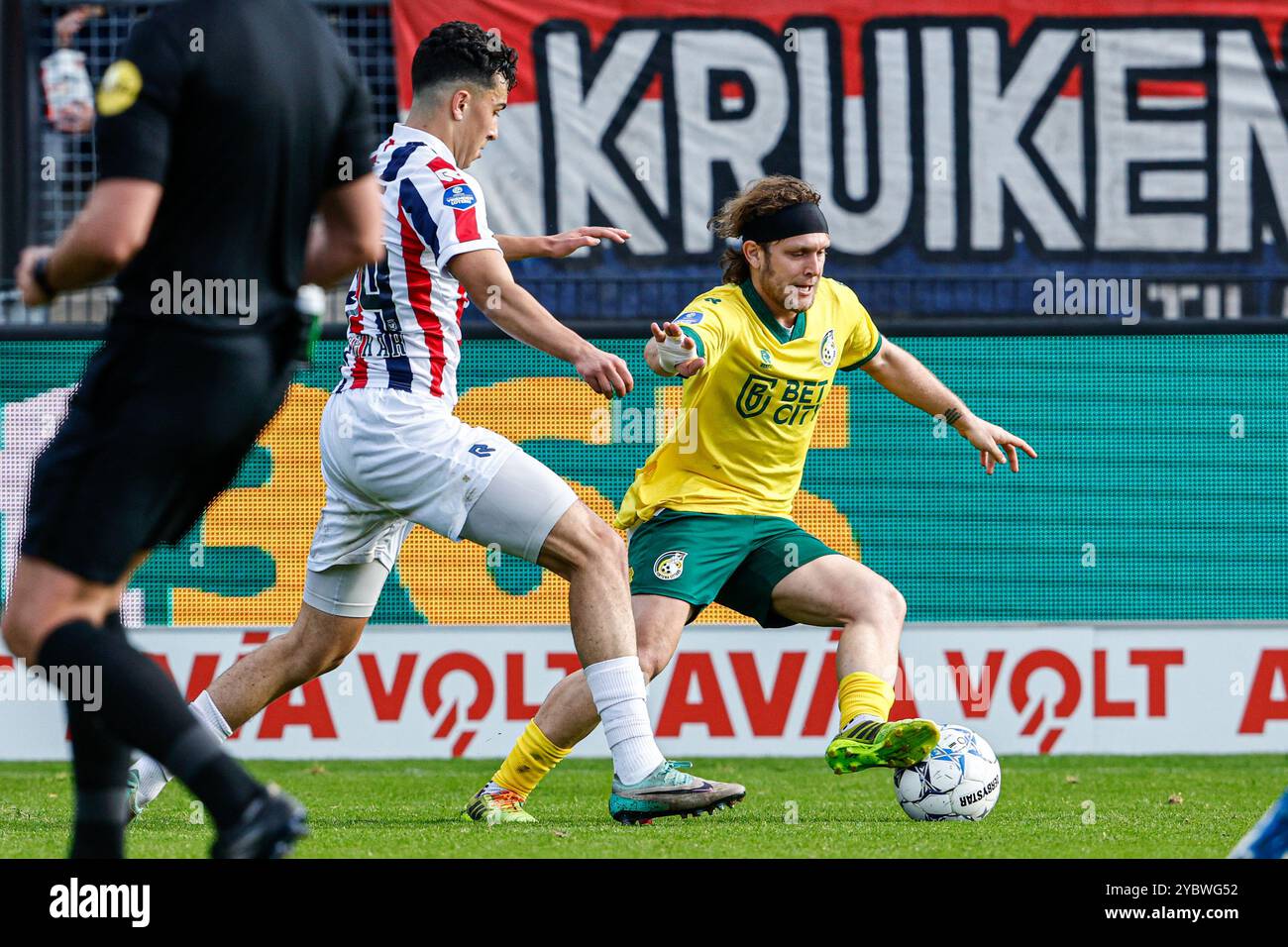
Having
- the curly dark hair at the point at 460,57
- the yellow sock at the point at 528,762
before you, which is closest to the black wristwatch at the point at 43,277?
the curly dark hair at the point at 460,57

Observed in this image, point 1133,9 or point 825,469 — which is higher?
point 1133,9

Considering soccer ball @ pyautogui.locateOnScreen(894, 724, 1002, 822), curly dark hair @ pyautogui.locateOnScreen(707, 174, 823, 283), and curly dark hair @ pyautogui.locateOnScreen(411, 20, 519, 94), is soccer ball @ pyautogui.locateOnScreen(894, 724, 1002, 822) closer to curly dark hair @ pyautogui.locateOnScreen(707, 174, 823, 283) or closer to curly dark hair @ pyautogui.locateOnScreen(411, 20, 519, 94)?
curly dark hair @ pyautogui.locateOnScreen(707, 174, 823, 283)

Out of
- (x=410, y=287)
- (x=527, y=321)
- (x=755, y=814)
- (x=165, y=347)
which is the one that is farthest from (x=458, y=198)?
(x=755, y=814)

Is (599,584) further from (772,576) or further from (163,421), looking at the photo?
(163,421)

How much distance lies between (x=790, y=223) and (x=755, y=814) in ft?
6.46

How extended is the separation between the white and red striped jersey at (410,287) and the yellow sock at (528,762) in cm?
110

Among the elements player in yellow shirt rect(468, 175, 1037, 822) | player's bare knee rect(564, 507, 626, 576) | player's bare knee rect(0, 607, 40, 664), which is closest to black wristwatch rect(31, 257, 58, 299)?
player's bare knee rect(0, 607, 40, 664)

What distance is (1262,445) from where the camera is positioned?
858 cm

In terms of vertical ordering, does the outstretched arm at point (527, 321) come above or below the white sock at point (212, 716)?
above

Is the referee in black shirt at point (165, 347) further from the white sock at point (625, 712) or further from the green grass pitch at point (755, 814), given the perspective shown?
the white sock at point (625, 712)

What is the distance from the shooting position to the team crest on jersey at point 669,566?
231 inches

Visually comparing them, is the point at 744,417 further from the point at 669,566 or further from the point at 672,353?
the point at 672,353

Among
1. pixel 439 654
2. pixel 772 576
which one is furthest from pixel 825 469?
pixel 772 576

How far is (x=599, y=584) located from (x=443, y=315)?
0.94 metres
